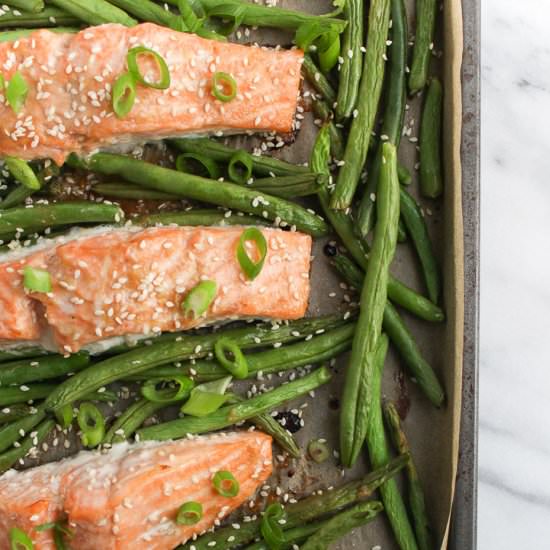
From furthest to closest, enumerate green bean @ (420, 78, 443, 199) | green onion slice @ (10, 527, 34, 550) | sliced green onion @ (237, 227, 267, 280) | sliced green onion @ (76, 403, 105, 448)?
green bean @ (420, 78, 443, 199) → sliced green onion @ (76, 403, 105, 448) → sliced green onion @ (237, 227, 267, 280) → green onion slice @ (10, 527, 34, 550)

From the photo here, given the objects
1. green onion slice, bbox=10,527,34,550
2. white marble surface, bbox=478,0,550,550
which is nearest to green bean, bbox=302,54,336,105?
white marble surface, bbox=478,0,550,550

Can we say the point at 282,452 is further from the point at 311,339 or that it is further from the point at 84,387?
the point at 84,387

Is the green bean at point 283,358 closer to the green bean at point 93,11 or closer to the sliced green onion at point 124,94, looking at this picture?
the sliced green onion at point 124,94

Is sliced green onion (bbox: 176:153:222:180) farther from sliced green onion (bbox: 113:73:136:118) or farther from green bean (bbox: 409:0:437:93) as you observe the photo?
green bean (bbox: 409:0:437:93)

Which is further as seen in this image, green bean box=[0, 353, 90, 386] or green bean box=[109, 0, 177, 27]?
green bean box=[109, 0, 177, 27]

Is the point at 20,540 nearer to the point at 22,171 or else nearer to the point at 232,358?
the point at 232,358

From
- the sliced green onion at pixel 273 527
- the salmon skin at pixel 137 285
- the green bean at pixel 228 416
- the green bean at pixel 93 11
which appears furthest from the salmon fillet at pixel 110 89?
the sliced green onion at pixel 273 527

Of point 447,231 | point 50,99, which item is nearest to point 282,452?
point 447,231
